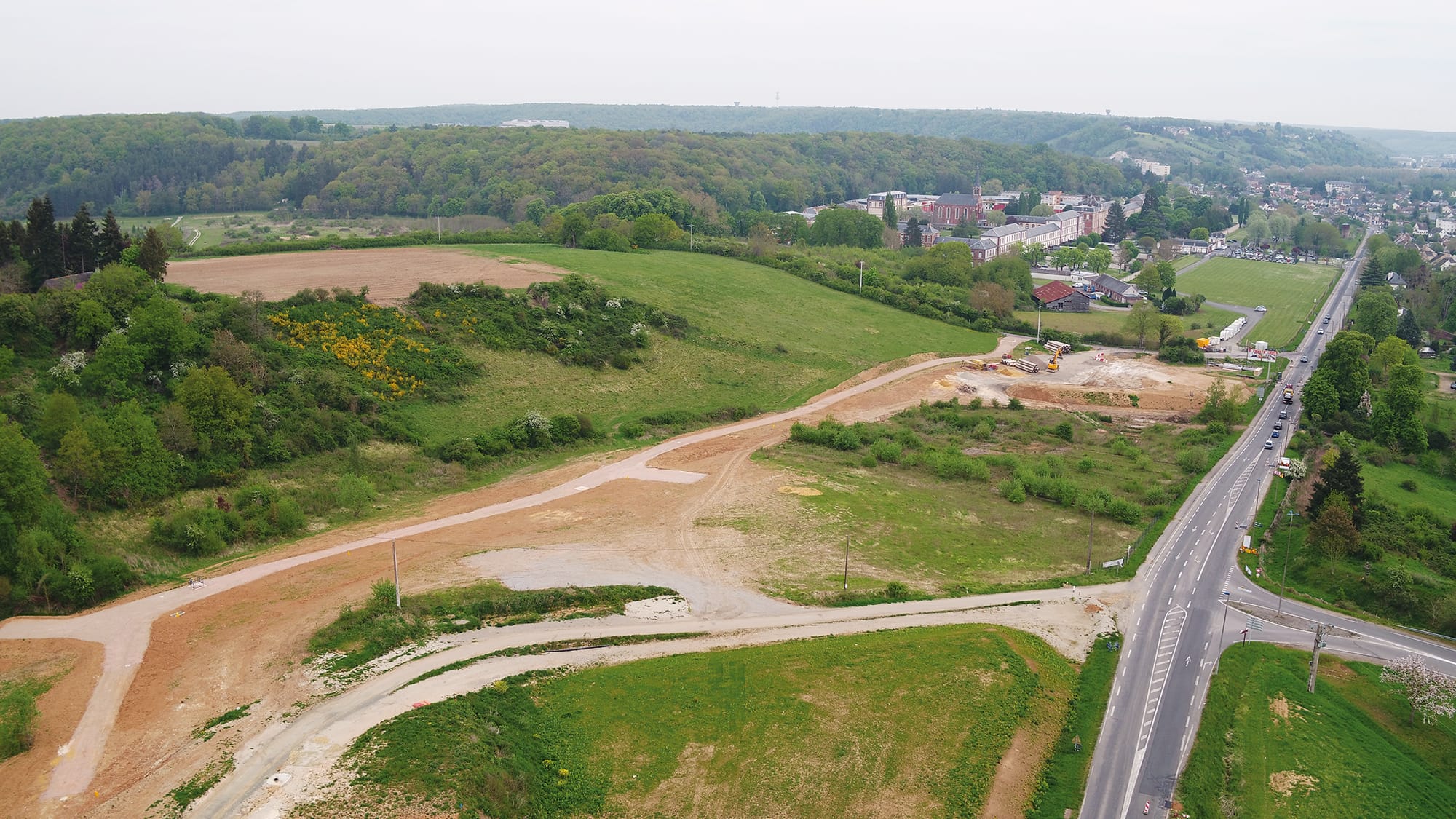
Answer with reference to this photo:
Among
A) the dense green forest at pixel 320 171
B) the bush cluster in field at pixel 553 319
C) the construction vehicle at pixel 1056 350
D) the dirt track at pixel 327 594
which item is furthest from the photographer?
the dense green forest at pixel 320 171

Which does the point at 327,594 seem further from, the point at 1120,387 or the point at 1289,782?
the point at 1120,387

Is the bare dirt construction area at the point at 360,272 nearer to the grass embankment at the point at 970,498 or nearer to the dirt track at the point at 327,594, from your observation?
the dirt track at the point at 327,594

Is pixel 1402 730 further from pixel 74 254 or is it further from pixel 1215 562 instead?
pixel 74 254

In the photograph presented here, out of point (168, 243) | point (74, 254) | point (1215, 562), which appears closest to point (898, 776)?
point (1215, 562)

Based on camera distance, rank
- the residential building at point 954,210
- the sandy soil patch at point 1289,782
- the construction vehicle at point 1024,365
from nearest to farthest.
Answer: the sandy soil patch at point 1289,782 → the construction vehicle at point 1024,365 → the residential building at point 954,210

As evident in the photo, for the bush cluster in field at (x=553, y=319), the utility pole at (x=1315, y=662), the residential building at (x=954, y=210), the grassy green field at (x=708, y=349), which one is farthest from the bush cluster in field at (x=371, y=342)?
the residential building at (x=954, y=210)

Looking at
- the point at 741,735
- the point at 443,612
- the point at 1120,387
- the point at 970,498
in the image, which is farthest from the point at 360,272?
the point at 1120,387
